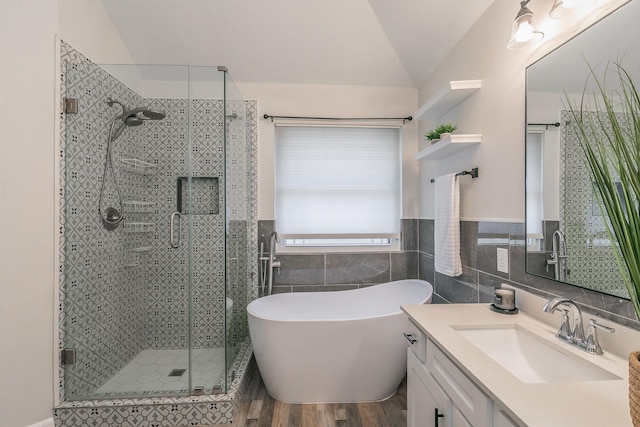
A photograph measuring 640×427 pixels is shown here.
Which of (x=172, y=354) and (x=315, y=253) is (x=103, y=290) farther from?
(x=315, y=253)

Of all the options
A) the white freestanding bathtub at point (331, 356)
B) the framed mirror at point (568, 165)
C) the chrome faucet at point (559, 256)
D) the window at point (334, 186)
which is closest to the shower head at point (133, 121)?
the window at point (334, 186)

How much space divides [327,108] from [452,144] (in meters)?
1.35

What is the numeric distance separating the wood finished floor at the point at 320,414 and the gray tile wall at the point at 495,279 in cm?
90

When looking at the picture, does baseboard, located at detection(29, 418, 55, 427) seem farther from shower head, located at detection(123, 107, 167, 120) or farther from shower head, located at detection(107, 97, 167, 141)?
shower head, located at detection(123, 107, 167, 120)

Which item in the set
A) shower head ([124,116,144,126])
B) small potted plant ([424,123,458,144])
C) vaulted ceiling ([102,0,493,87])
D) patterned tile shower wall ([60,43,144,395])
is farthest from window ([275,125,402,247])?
patterned tile shower wall ([60,43,144,395])

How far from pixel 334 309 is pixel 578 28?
2431 mm

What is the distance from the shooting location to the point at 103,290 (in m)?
2.15

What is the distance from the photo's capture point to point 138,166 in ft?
7.70

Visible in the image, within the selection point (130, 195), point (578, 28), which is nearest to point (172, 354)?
point (130, 195)

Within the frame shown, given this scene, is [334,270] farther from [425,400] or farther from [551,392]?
[551,392]

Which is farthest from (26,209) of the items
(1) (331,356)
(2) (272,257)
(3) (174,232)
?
(1) (331,356)

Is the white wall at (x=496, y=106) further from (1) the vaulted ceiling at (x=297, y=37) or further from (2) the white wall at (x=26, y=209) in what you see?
(2) the white wall at (x=26, y=209)

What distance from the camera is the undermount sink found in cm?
98

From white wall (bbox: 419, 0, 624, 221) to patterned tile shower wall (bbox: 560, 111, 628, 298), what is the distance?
292mm
